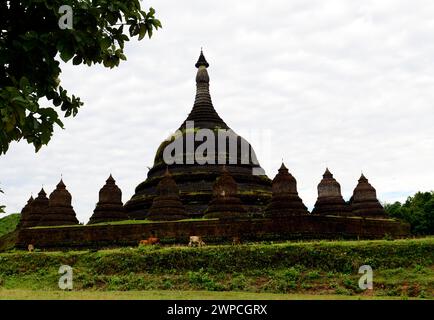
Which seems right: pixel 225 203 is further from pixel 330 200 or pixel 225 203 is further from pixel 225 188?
pixel 330 200

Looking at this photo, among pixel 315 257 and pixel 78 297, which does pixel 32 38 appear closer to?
pixel 78 297

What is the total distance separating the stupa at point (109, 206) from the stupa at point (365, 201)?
15.4 metres

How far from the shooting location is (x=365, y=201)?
33500 mm

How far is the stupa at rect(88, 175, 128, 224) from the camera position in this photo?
100ft

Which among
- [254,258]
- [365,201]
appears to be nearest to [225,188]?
[254,258]

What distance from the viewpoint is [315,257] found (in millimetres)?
19234

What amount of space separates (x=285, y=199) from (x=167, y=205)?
6.65 metres

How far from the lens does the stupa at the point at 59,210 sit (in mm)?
29984

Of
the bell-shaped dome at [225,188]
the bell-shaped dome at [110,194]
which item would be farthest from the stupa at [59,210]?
the bell-shaped dome at [225,188]

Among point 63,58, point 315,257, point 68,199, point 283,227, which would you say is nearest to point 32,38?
point 63,58

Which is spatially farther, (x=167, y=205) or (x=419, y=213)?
(x=419, y=213)

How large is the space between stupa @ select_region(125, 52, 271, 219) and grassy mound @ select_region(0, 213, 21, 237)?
1603 cm

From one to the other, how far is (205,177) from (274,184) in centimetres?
574

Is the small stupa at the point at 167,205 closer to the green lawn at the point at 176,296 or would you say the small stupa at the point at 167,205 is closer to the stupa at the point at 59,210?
the stupa at the point at 59,210
